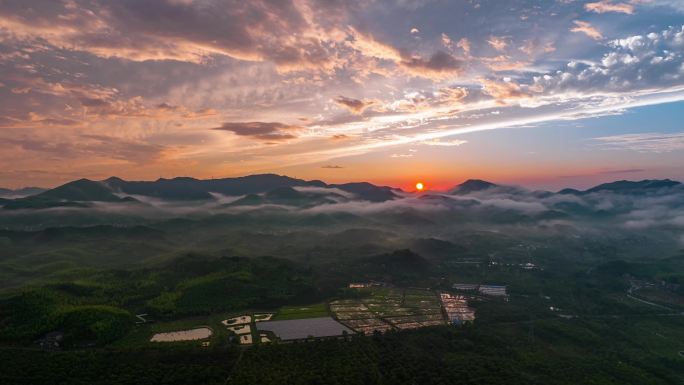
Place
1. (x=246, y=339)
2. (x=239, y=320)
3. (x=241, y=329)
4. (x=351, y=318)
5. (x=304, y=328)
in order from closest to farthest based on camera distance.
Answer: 1. (x=246, y=339)
2. (x=241, y=329)
3. (x=304, y=328)
4. (x=239, y=320)
5. (x=351, y=318)

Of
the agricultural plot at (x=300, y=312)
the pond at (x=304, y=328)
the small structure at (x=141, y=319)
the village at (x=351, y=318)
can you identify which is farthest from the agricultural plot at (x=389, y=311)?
the small structure at (x=141, y=319)

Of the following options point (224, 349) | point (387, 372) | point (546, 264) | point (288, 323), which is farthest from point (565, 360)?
point (546, 264)

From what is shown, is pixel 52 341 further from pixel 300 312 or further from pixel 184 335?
pixel 300 312

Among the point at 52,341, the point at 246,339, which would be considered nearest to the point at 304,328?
the point at 246,339

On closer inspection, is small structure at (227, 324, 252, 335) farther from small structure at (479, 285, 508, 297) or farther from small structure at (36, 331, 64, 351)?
small structure at (479, 285, 508, 297)

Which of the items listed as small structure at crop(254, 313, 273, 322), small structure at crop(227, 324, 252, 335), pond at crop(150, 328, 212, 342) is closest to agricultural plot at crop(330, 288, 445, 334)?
small structure at crop(254, 313, 273, 322)

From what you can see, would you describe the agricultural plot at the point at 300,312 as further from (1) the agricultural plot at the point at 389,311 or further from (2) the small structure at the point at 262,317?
(1) the agricultural plot at the point at 389,311
